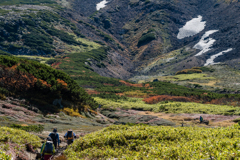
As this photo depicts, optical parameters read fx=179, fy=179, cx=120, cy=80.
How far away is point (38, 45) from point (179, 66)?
97.6 metres

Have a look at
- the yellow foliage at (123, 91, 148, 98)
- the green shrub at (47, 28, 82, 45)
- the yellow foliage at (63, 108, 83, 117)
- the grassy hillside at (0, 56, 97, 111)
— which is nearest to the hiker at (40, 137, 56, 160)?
the grassy hillside at (0, 56, 97, 111)

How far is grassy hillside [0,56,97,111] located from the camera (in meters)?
22.1

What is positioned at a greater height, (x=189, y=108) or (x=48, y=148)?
(x=189, y=108)

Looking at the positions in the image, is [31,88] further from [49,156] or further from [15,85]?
[49,156]

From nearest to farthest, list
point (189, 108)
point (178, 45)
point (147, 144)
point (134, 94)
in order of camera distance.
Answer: point (147, 144) → point (189, 108) → point (134, 94) → point (178, 45)

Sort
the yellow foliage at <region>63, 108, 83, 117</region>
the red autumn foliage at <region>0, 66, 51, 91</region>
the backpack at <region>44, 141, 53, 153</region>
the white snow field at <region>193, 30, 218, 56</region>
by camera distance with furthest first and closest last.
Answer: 1. the white snow field at <region>193, 30, 218, 56</region>
2. the yellow foliage at <region>63, 108, 83, 117</region>
3. the red autumn foliage at <region>0, 66, 51, 91</region>
4. the backpack at <region>44, 141, 53, 153</region>

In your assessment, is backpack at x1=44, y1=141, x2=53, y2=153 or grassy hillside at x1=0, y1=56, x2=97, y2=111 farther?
grassy hillside at x1=0, y1=56, x2=97, y2=111

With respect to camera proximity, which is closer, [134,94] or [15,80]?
[15,80]

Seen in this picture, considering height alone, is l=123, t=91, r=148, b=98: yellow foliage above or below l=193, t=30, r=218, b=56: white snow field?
below

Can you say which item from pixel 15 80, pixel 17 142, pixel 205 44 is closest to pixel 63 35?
pixel 205 44

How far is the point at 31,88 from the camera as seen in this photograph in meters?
23.8

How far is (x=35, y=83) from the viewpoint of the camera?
24.0 metres

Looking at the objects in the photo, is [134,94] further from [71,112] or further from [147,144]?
[147,144]

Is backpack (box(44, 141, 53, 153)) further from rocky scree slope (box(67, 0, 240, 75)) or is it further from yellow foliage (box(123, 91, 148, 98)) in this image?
rocky scree slope (box(67, 0, 240, 75))
